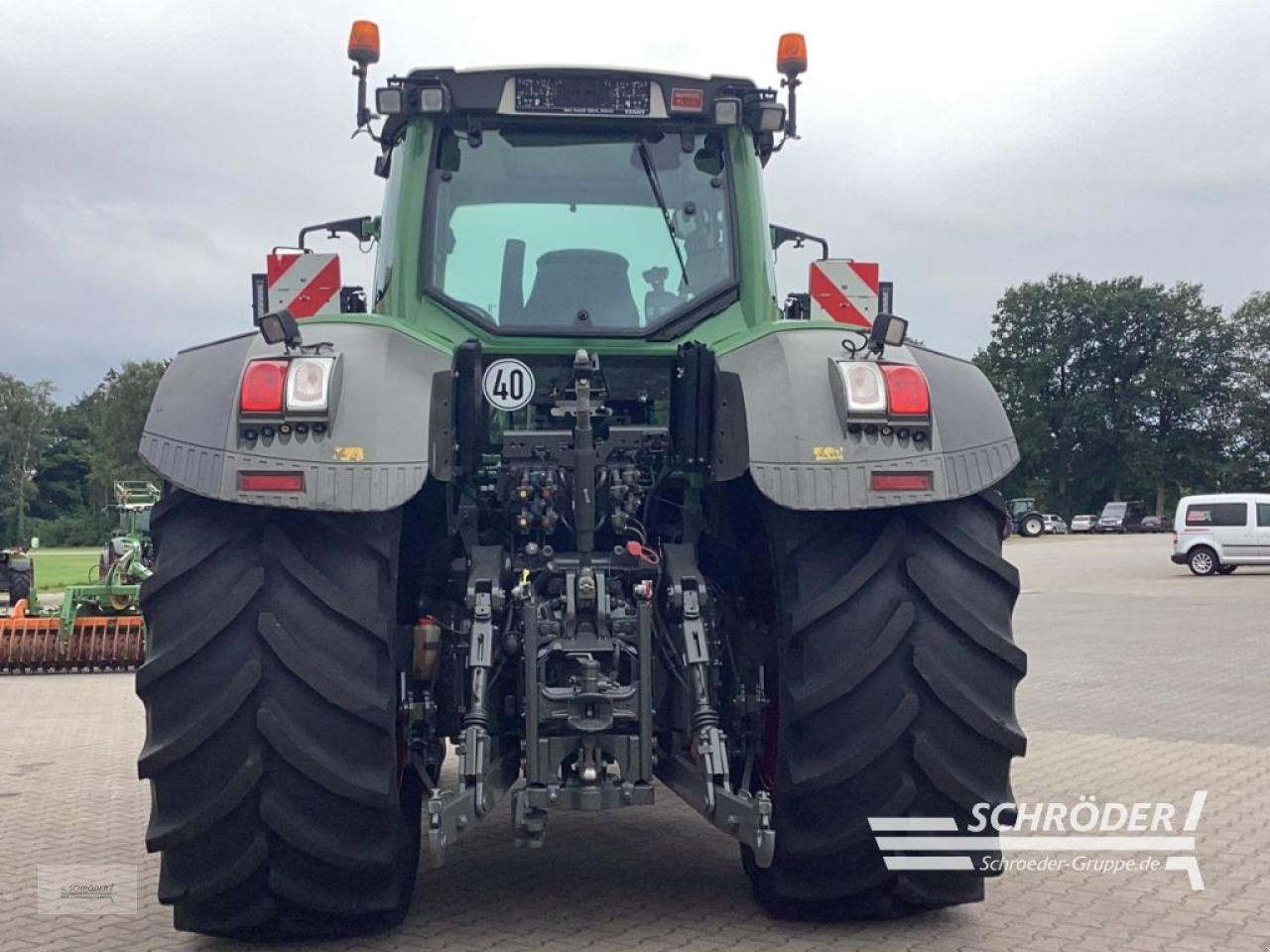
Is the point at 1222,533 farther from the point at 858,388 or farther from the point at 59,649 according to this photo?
the point at 858,388

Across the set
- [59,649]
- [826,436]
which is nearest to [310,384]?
[826,436]

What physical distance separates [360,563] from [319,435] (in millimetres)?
413

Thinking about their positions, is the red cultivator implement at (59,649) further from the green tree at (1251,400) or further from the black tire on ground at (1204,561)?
the green tree at (1251,400)

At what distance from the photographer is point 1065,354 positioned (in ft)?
281

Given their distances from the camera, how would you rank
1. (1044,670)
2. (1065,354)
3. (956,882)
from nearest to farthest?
(956,882), (1044,670), (1065,354)

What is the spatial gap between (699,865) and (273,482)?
2644 mm

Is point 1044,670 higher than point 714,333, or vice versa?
point 714,333

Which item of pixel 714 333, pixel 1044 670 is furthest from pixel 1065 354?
pixel 714 333

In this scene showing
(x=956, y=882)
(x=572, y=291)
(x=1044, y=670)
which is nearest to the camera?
(x=956, y=882)

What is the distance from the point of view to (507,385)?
4.64m

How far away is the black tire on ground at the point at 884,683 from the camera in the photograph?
4348mm

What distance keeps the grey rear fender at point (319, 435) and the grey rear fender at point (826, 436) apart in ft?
3.28

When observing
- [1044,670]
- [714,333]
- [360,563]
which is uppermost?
[714,333]

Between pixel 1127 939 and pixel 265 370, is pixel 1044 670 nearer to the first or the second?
pixel 1127 939
